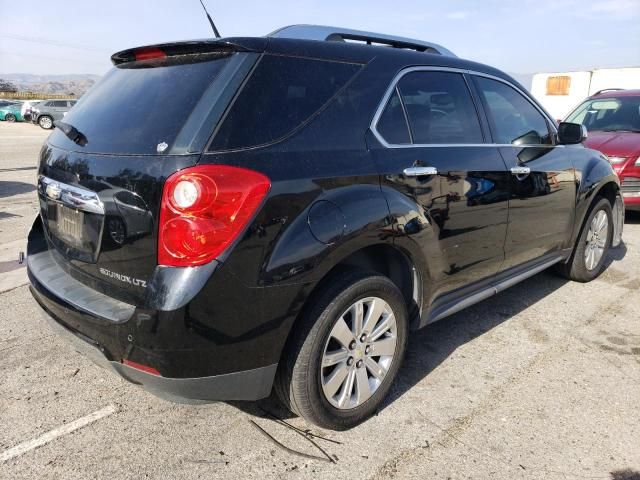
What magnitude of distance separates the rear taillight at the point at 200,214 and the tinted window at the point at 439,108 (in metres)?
1.22

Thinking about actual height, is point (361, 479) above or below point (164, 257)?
below

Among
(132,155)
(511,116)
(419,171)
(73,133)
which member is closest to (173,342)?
(132,155)

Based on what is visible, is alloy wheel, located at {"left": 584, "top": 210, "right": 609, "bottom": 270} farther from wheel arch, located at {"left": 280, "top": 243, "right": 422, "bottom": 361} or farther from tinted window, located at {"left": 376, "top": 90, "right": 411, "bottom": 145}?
tinted window, located at {"left": 376, "top": 90, "right": 411, "bottom": 145}

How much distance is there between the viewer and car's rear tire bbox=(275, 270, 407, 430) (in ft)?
7.59

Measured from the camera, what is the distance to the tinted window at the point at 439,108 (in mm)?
2883

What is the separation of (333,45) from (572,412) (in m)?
2.27

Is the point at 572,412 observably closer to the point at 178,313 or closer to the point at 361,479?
the point at 361,479

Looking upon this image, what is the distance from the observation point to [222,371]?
2.11 meters

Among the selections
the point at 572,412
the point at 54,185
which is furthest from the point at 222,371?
the point at 572,412

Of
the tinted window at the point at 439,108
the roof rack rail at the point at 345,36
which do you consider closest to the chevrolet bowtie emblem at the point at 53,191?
the roof rack rail at the point at 345,36

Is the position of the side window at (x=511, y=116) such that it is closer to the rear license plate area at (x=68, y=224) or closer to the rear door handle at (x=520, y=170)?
the rear door handle at (x=520, y=170)

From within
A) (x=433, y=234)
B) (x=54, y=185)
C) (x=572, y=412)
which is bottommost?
(x=572, y=412)

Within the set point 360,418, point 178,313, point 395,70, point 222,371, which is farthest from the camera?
point 395,70

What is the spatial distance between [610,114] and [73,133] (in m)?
7.98
